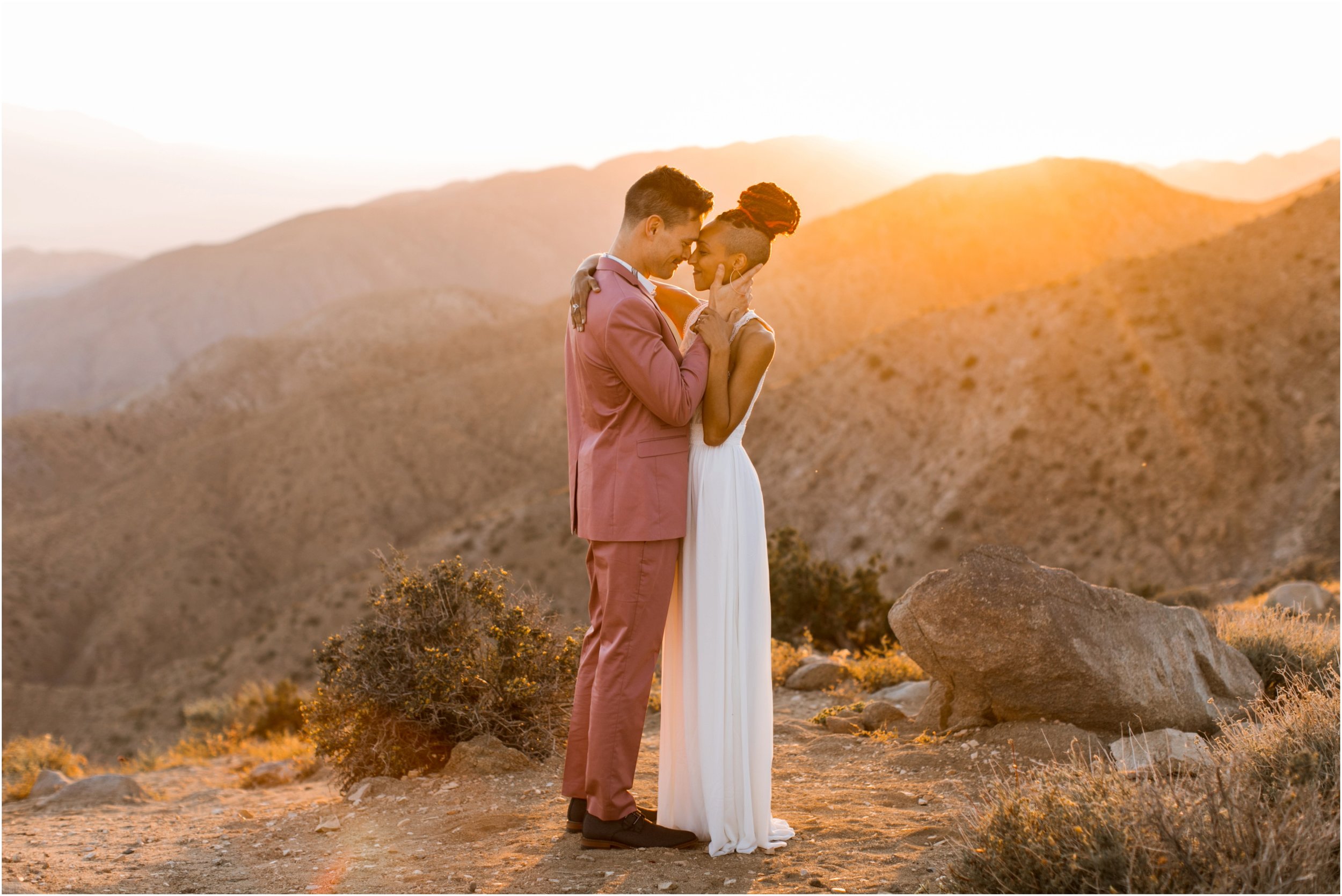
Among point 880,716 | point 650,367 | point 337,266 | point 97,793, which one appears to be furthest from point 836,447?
point 337,266

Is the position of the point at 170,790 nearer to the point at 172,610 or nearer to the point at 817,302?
the point at 172,610

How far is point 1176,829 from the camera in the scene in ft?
8.87

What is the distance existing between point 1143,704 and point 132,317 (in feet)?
320

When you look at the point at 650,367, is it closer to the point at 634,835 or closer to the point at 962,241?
the point at 634,835

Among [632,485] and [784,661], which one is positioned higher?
[632,485]

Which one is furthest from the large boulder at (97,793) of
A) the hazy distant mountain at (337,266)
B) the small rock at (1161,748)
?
the hazy distant mountain at (337,266)

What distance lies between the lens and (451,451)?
1684 inches

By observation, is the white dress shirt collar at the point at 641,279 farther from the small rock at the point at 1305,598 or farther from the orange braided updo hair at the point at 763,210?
the small rock at the point at 1305,598

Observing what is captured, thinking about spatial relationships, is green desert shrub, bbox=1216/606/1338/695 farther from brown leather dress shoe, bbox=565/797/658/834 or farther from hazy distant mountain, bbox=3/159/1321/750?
hazy distant mountain, bbox=3/159/1321/750

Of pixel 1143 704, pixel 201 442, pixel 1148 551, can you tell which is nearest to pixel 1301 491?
pixel 1148 551

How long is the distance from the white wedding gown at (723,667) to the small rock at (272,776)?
14.9ft

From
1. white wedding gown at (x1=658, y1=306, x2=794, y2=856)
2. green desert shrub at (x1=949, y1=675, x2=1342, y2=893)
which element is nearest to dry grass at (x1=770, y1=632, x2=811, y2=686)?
white wedding gown at (x1=658, y1=306, x2=794, y2=856)

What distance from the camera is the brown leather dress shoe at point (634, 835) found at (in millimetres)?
3695

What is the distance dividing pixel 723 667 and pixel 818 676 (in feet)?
13.7
